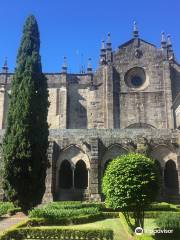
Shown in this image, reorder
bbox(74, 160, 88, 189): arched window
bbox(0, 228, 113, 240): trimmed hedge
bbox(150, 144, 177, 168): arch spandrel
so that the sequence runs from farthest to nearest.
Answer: bbox(74, 160, 88, 189): arched window, bbox(150, 144, 177, 168): arch spandrel, bbox(0, 228, 113, 240): trimmed hedge

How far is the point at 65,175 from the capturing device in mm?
26953

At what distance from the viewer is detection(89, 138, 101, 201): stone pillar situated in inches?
966

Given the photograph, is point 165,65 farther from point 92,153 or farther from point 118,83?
point 92,153

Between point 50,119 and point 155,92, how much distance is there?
33.9 ft

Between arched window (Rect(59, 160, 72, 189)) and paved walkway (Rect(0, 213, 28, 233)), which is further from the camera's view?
arched window (Rect(59, 160, 72, 189))

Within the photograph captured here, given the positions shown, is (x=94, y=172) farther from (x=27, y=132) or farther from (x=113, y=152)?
(x=27, y=132)

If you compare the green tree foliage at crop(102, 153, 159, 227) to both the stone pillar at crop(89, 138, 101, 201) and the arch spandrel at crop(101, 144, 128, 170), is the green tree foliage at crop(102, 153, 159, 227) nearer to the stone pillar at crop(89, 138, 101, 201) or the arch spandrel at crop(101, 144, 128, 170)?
the stone pillar at crop(89, 138, 101, 201)

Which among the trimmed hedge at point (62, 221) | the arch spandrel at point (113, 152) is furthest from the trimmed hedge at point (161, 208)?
the arch spandrel at point (113, 152)

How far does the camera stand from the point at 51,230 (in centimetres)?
1252

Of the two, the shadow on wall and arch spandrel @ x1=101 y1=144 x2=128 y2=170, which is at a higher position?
the shadow on wall

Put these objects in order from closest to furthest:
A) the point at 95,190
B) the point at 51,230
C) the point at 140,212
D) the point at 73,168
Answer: the point at 51,230, the point at 140,212, the point at 95,190, the point at 73,168

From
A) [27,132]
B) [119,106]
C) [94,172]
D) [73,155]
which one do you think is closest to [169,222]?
[27,132]

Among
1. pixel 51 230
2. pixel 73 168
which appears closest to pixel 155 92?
pixel 73 168

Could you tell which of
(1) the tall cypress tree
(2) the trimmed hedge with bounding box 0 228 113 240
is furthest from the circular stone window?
(2) the trimmed hedge with bounding box 0 228 113 240
